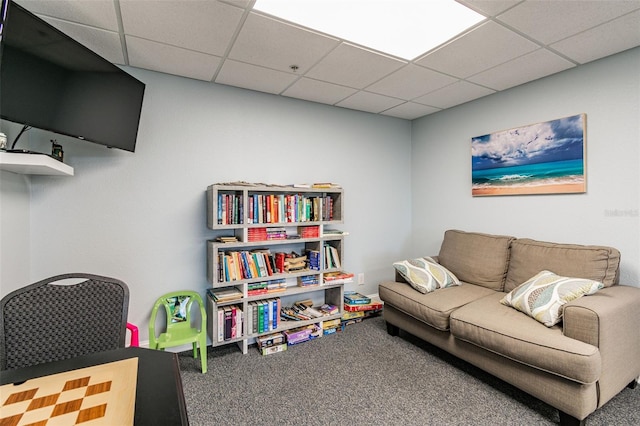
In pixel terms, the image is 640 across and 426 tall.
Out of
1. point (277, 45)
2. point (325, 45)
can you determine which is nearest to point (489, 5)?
point (325, 45)

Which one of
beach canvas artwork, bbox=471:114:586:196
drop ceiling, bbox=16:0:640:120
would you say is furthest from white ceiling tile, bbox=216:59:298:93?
beach canvas artwork, bbox=471:114:586:196

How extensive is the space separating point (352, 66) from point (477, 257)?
209 cm

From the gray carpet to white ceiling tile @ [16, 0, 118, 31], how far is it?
2.43 meters

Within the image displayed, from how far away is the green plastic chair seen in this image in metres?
2.29

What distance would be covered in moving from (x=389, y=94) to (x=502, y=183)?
57.0 inches

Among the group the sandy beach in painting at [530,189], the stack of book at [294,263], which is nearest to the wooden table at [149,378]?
the stack of book at [294,263]

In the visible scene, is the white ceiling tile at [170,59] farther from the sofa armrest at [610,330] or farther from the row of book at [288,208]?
the sofa armrest at [610,330]

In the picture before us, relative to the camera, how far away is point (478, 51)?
218 cm

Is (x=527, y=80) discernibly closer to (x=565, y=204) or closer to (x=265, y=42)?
(x=565, y=204)

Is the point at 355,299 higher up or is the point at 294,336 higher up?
the point at 355,299

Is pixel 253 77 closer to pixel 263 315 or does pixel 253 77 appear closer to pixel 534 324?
pixel 263 315

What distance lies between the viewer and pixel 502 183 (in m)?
3.00

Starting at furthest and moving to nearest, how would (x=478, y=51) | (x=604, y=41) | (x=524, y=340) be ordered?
(x=478, y=51), (x=604, y=41), (x=524, y=340)

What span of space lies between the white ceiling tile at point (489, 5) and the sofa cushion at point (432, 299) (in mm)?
2004
